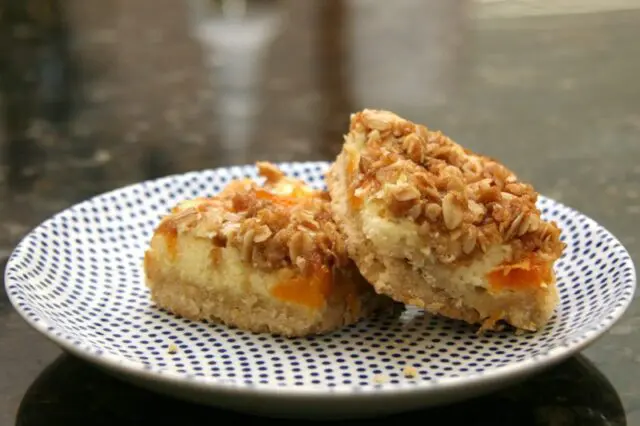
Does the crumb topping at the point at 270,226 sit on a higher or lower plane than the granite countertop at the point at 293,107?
higher

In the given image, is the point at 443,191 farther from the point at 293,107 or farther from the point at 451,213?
the point at 293,107

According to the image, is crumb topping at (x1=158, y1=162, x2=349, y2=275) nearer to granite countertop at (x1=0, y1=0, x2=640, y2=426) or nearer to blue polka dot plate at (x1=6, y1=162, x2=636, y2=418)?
blue polka dot plate at (x1=6, y1=162, x2=636, y2=418)

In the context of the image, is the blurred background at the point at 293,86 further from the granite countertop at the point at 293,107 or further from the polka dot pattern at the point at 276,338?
the polka dot pattern at the point at 276,338

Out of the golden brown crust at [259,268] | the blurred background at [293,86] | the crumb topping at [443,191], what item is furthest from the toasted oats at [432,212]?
the blurred background at [293,86]

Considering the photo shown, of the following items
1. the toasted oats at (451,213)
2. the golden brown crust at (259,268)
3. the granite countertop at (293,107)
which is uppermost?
the toasted oats at (451,213)

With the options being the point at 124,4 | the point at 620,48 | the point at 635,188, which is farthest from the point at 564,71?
the point at 124,4

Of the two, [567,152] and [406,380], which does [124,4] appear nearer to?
[567,152]

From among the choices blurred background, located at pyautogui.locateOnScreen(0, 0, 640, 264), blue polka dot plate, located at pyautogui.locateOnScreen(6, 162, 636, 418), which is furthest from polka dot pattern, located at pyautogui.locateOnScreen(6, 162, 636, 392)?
blurred background, located at pyautogui.locateOnScreen(0, 0, 640, 264)

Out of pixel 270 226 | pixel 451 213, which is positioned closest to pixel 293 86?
pixel 270 226

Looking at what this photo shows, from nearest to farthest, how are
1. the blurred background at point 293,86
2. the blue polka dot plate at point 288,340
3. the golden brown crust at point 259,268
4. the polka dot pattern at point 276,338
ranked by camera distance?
Result: the blue polka dot plate at point 288,340 → the polka dot pattern at point 276,338 → the golden brown crust at point 259,268 → the blurred background at point 293,86
